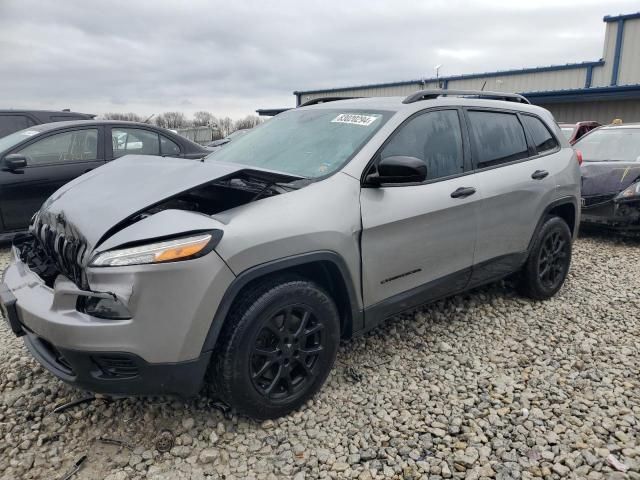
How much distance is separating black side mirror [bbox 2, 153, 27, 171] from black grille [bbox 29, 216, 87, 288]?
10.7 ft

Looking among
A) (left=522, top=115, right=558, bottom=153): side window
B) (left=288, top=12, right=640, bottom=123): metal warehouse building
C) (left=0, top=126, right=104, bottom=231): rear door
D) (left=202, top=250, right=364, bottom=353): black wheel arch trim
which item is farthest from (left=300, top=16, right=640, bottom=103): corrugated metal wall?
(left=202, top=250, right=364, bottom=353): black wheel arch trim

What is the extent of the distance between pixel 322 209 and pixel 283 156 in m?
0.71

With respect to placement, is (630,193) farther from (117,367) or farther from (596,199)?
(117,367)

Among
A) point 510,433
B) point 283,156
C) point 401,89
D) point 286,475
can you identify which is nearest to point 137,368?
point 286,475

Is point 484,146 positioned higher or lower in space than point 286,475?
higher

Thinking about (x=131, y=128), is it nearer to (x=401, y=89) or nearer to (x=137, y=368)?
(x=137, y=368)

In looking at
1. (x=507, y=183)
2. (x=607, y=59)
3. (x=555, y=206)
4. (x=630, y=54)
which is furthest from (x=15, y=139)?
(x=630, y=54)

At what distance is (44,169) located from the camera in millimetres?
5777

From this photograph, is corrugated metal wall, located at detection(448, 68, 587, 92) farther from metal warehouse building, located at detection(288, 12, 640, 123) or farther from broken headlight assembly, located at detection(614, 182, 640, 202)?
broken headlight assembly, located at detection(614, 182, 640, 202)

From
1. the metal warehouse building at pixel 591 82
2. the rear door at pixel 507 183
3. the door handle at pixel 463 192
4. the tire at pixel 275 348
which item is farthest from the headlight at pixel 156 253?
the metal warehouse building at pixel 591 82

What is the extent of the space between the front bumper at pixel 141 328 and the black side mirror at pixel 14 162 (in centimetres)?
404

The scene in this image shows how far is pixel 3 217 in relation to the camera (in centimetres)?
558

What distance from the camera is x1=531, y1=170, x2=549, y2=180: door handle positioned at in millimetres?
3839

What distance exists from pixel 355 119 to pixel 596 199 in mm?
4598
